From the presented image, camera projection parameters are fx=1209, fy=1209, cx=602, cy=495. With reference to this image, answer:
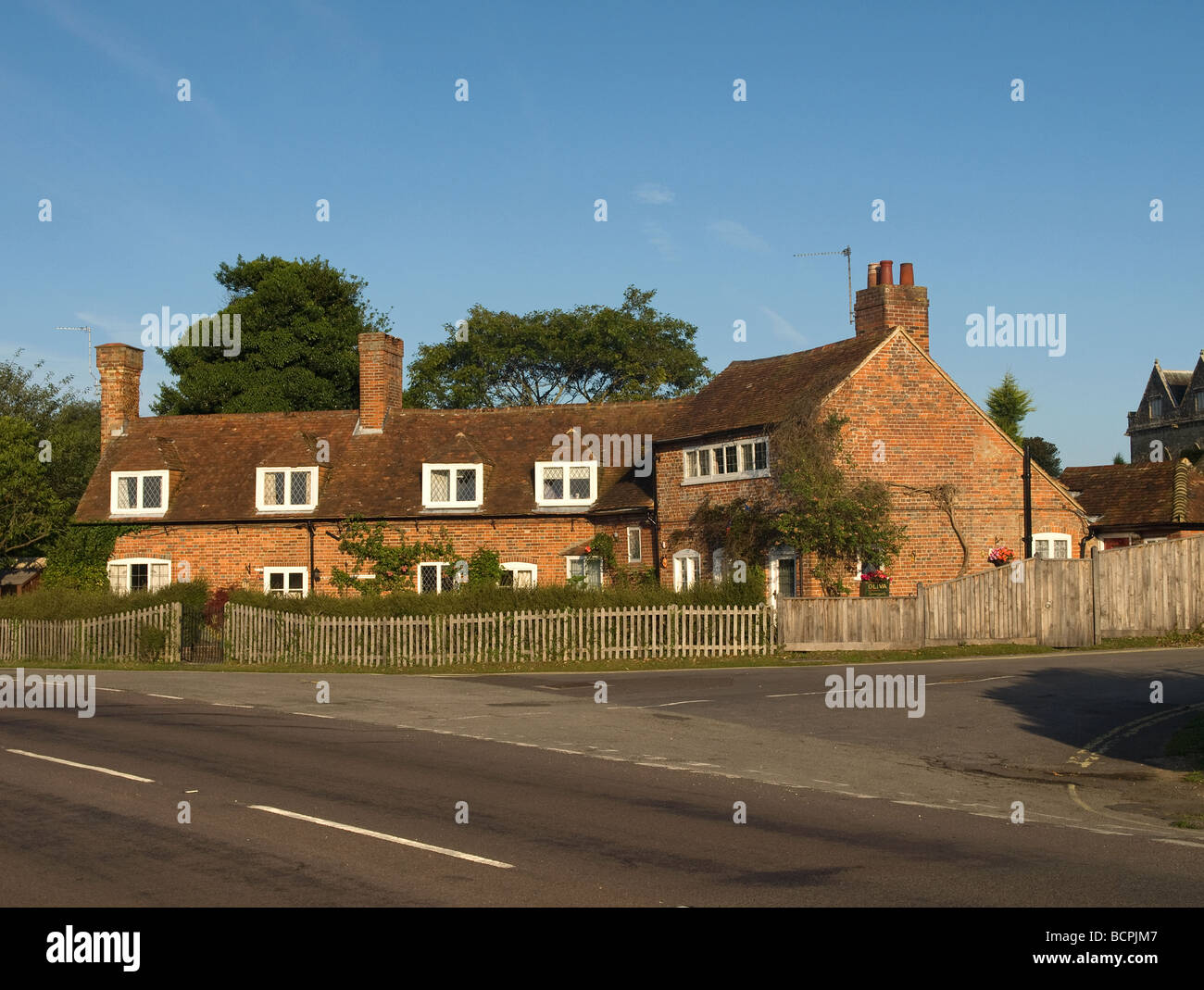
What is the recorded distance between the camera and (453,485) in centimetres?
3997

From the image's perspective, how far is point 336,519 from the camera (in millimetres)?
39656

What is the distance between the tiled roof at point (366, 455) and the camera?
40000 mm

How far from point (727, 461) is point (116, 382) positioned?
24.1m

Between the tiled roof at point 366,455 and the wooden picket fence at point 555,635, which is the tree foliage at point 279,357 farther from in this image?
the wooden picket fence at point 555,635

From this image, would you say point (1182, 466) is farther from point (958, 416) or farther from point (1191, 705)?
point (1191, 705)

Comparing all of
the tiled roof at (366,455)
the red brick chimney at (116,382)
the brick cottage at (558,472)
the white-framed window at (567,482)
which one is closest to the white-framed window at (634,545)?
the brick cottage at (558,472)

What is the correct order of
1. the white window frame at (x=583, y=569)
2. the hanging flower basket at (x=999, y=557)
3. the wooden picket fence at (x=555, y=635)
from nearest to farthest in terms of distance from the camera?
the wooden picket fence at (x=555, y=635)
the hanging flower basket at (x=999, y=557)
the white window frame at (x=583, y=569)

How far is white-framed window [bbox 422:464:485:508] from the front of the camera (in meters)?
39.7

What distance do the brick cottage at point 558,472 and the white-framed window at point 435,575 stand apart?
43 millimetres

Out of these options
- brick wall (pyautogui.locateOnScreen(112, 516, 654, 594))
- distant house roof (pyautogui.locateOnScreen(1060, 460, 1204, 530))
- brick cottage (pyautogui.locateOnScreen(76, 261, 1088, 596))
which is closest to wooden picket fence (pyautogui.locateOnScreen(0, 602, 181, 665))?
brick wall (pyautogui.locateOnScreen(112, 516, 654, 594))

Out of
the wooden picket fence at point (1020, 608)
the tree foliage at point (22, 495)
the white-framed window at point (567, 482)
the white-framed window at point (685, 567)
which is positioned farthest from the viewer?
the tree foliage at point (22, 495)

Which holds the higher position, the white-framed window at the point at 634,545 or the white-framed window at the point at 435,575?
the white-framed window at the point at 634,545

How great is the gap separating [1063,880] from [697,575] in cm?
2711
